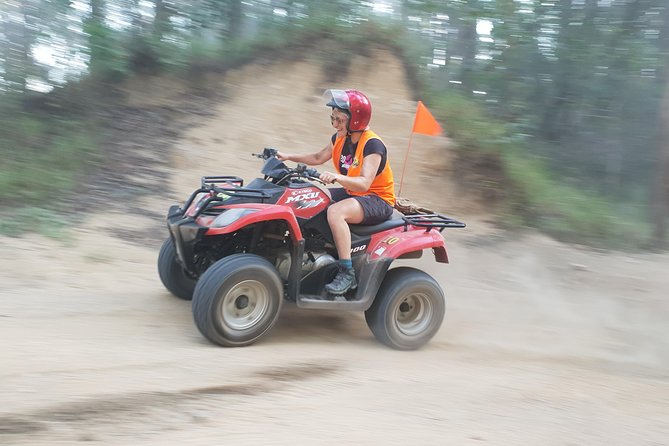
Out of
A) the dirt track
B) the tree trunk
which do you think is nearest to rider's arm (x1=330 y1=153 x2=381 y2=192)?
the dirt track

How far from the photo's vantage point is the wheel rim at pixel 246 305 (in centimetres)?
499

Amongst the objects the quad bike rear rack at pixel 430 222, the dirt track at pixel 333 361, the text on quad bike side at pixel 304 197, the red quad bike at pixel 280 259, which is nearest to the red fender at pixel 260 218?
the red quad bike at pixel 280 259

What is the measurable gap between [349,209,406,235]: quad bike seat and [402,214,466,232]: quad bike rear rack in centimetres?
6

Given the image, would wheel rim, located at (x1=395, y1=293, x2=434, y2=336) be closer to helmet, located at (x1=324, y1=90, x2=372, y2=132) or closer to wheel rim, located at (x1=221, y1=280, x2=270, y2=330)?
wheel rim, located at (x1=221, y1=280, x2=270, y2=330)

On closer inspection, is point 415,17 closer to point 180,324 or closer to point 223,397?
point 180,324

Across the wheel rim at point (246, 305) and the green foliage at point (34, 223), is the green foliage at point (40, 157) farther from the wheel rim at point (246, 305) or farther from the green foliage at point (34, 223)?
the wheel rim at point (246, 305)

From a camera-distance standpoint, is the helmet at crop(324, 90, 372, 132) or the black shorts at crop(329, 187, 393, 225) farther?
the black shorts at crop(329, 187, 393, 225)

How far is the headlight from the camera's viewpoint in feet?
16.4

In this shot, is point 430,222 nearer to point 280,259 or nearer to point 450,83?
point 280,259

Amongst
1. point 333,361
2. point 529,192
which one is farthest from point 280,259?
point 529,192

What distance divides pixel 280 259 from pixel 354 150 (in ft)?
3.89

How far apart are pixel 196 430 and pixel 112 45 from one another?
394 inches

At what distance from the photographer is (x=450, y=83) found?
14.4 metres

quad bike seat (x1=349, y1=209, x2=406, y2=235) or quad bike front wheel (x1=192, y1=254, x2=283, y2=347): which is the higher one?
quad bike seat (x1=349, y1=209, x2=406, y2=235)
